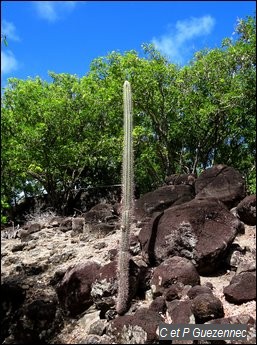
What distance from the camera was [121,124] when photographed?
1866 cm

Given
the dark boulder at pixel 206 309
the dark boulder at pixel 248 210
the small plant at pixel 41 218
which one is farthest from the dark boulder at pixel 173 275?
the small plant at pixel 41 218

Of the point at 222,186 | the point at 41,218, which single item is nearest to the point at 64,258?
the point at 222,186

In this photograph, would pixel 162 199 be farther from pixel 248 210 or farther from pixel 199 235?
pixel 199 235

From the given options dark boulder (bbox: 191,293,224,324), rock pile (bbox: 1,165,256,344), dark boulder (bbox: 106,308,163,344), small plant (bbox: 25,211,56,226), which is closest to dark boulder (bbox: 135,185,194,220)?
rock pile (bbox: 1,165,256,344)

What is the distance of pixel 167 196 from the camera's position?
11711 mm

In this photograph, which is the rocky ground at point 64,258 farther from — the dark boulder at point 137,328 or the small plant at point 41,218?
the small plant at point 41,218

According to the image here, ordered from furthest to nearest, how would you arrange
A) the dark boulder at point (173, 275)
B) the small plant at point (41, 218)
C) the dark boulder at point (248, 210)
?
the small plant at point (41, 218) → the dark boulder at point (248, 210) → the dark boulder at point (173, 275)

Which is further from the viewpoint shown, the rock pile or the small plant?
the small plant

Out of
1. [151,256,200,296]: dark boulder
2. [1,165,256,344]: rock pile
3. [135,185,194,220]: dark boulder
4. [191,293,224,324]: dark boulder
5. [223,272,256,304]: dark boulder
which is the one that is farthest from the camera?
[135,185,194,220]: dark boulder

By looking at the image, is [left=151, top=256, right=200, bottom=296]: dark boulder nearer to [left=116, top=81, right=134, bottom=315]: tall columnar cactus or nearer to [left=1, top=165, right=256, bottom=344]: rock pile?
[left=1, top=165, right=256, bottom=344]: rock pile

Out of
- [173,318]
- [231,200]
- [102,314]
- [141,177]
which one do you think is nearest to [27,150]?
[141,177]

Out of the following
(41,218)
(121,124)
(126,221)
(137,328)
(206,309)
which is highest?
(121,124)

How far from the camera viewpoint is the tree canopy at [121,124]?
54.7 ft

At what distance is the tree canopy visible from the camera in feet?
54.7
